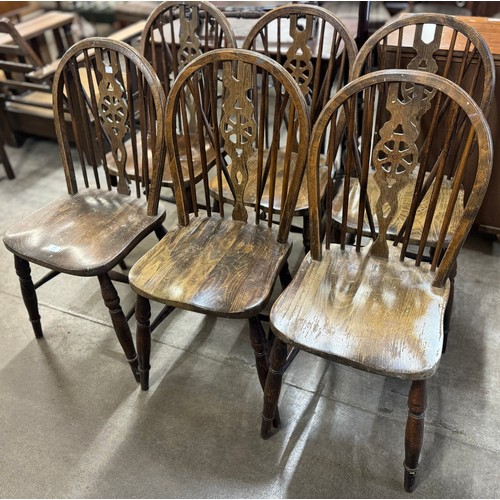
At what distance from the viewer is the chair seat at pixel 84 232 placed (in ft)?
4.82

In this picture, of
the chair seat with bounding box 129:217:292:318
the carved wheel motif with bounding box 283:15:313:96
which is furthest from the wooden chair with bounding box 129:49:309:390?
the carved wheel motif with bounding box 283:15:313:96

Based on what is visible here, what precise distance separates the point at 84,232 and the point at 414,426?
1.10 meters

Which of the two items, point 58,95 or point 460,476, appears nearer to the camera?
point 460,476

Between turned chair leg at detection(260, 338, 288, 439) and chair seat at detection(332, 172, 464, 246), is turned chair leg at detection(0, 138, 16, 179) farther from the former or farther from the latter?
turned chair leg at detection(260, 338, 288, 439)

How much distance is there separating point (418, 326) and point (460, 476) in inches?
20.1

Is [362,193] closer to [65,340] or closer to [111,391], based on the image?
[111,391]

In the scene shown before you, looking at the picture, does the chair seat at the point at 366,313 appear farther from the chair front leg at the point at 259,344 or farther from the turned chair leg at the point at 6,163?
the turned chair leg at the point at 6,163

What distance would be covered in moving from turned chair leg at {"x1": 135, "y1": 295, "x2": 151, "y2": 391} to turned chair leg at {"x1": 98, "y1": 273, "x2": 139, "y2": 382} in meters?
0.04

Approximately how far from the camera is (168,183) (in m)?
1.80

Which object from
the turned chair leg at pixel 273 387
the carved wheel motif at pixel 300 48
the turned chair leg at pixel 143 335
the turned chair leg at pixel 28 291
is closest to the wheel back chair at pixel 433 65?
the carved wheel motif at pixel 300 48

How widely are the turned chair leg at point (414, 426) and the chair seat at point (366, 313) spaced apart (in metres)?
0.10

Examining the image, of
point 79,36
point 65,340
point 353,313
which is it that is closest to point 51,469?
point 65,340

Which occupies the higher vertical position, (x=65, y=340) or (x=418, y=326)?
(x=418, y=326)

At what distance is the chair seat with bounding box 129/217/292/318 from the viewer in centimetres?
131
